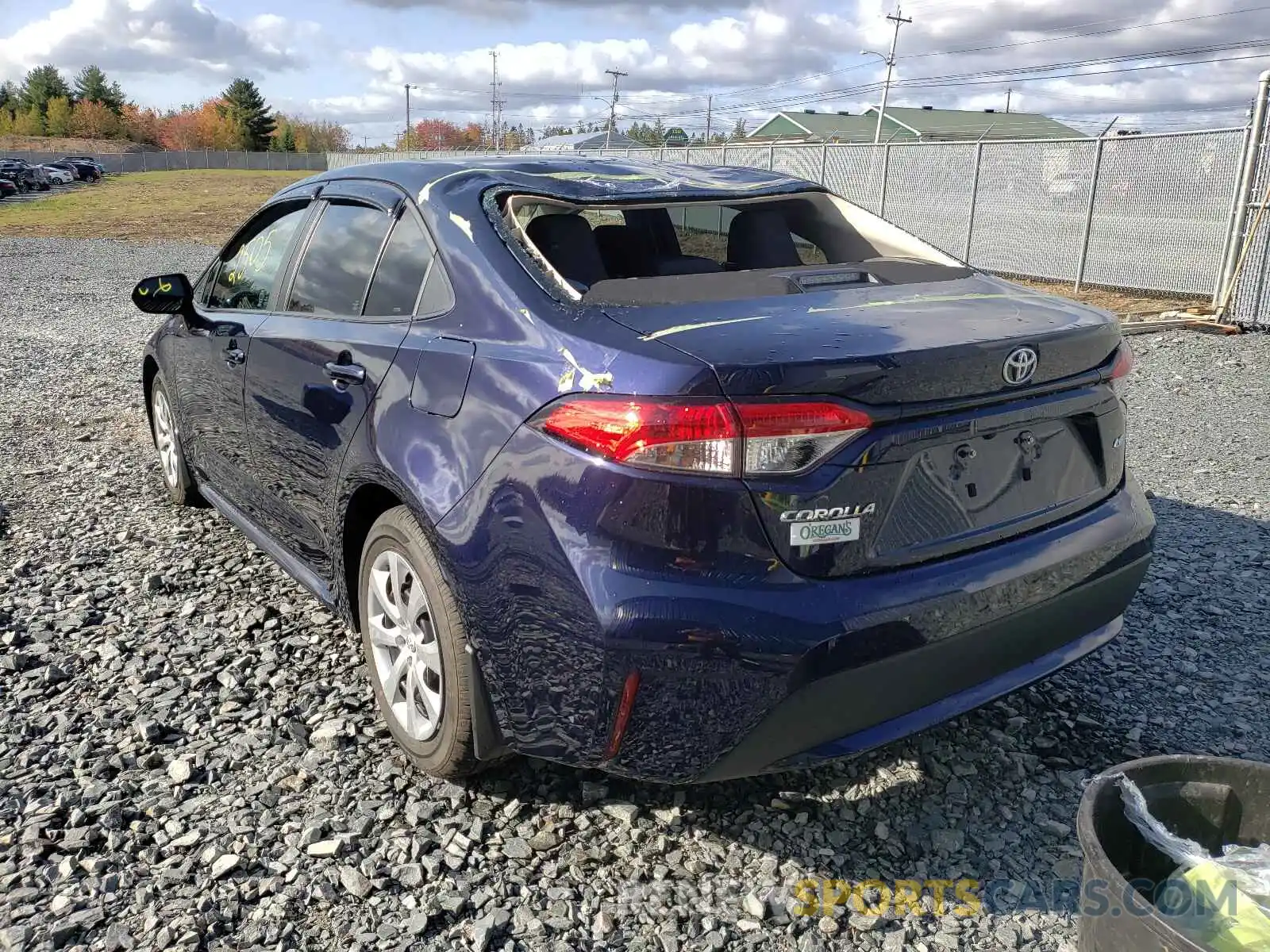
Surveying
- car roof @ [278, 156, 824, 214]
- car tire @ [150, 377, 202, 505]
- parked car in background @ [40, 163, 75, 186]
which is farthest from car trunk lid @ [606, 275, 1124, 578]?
parked car in background @ [40, 163, 75, 186]

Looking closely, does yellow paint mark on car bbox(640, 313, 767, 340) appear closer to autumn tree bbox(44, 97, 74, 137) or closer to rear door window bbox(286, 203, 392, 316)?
rear door window bbox(286, 203, 392, 316)

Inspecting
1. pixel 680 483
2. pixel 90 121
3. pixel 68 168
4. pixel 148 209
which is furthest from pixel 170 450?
pixel 90 121

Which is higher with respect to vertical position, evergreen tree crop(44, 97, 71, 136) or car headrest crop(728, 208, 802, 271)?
evergreen tree crop(44, 97, 71, 136)

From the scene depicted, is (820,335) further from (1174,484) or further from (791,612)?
(1174,484)

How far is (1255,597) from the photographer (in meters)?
3.96

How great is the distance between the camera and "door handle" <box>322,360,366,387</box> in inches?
115

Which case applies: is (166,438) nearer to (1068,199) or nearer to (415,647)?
(415,647)

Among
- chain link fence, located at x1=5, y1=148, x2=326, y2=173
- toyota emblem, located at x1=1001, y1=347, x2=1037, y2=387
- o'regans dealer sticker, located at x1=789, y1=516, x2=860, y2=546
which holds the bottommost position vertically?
o'regans dealer sticker, located at x1=789, y1=516, x2=860, y2=546

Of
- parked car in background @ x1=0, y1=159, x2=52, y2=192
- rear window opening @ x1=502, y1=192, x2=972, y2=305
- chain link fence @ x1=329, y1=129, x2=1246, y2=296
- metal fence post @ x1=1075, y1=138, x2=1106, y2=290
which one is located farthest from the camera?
parked car in background @ x1=0, y1=159, x2=52, y2=192

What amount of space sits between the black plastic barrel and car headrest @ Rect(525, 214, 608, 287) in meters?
1.71

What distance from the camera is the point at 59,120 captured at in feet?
318

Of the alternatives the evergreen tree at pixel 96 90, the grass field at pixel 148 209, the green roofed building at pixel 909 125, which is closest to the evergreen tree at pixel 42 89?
the evergreen tree at pixel 96 90

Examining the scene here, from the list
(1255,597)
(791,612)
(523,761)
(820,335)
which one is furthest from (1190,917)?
(1255,597)

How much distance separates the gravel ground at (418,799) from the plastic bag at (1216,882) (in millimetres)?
523
